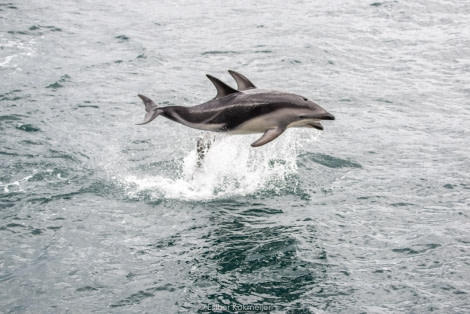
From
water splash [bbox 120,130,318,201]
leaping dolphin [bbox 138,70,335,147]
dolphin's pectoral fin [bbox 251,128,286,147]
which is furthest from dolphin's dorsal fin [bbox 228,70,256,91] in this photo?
water splash [bbox 120,130,318,201]

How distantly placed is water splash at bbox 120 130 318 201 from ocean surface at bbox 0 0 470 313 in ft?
0.15

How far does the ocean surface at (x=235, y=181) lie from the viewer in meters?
11.2

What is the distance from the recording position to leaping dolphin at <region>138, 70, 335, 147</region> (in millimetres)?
12445

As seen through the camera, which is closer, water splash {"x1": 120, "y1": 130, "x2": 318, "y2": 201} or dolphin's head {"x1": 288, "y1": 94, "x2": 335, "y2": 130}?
dolphin's head {"x1": 288, "y1": 94, "x2": 335, "y2": 130}

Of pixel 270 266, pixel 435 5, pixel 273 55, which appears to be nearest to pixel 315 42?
pixel 273 55

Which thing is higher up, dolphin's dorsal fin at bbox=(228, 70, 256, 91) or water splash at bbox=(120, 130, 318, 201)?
dolphin's dorsal fin at bbox=(228, 70, 256, 91)

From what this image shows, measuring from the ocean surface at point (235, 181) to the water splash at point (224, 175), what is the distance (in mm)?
45

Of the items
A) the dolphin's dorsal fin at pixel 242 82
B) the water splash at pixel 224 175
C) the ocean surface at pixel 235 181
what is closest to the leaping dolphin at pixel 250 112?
the dolphin's dorsal fin at pixel 242 82

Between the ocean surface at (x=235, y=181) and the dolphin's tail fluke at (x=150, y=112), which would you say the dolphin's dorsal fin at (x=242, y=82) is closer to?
the dolphin's tail fluke at (x=150, y=112)

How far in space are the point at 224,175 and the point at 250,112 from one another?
3092mm

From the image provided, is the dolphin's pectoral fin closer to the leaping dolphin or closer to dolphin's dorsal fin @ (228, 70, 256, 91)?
the leaping dolphin

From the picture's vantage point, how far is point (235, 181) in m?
15.3

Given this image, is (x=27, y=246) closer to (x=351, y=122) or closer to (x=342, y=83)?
(x=351, y=122)

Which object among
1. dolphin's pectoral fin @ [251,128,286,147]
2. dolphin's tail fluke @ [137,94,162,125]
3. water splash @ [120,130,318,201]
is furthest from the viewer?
water splash @ [120,130,318,201]
